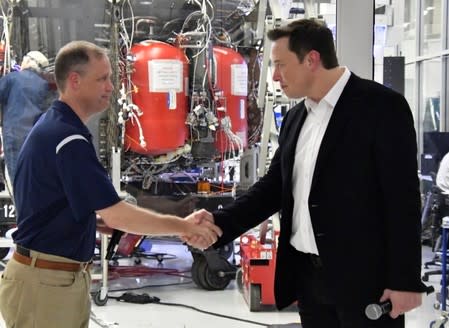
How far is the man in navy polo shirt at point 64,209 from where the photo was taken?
6.98 ft

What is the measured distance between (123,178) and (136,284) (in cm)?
101

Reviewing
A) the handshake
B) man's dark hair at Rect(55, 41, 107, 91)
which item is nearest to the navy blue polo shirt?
man's dark hair at Rect(55, 41, 107, 91)

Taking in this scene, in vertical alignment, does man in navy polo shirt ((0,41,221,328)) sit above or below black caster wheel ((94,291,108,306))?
above

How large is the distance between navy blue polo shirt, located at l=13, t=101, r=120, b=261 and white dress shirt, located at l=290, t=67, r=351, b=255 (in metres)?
0.64

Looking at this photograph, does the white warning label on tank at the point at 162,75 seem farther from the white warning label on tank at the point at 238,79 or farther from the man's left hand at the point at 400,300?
the man's left hand at the point at 400,300

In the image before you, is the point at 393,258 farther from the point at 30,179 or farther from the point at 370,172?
the point at 30,179

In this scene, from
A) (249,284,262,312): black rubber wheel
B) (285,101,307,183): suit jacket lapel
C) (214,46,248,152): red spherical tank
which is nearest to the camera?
(285,101,307,183): suit jacket lapel

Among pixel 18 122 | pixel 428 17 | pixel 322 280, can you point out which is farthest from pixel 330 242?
pixel 428 17

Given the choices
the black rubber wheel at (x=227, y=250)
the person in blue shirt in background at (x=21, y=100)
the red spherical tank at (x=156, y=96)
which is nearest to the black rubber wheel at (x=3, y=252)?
the person in blue shirt in background at (x=21, y=100)

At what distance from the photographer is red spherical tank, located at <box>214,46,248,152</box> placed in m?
5.22

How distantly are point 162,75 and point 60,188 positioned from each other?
9.53ft

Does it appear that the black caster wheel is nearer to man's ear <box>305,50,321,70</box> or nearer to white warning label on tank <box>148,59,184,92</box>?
white warning label on tank <box>148,59,184,92</box>

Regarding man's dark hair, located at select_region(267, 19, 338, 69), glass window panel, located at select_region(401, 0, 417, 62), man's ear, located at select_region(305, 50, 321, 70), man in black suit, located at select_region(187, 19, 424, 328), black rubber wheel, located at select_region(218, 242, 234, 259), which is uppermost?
glass window panel, located at select_region(401, 0, 417, 62)

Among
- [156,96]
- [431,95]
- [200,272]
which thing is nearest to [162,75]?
[156,96]
